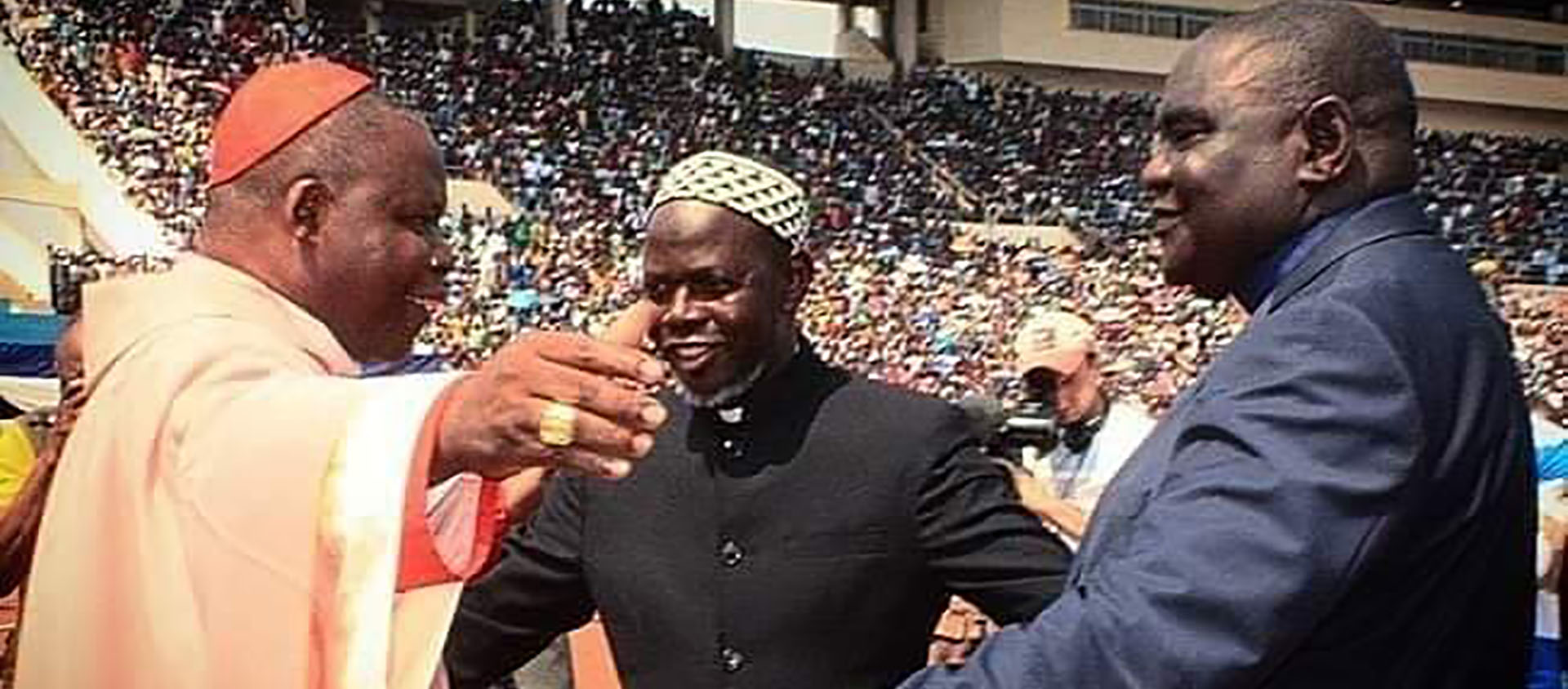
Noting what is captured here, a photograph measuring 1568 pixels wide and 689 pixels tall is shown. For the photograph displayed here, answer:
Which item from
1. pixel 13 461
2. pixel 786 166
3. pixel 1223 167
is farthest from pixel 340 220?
pixel 786 166

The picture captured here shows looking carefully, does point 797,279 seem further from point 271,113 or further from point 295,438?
point 295,438

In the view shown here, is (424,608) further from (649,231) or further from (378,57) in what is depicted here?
(378,57)

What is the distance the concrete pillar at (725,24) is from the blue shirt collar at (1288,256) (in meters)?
21.2

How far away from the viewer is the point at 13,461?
13.5 ft

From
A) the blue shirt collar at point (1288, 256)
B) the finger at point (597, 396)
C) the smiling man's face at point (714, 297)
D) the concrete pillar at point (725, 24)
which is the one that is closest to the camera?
the finger at point (597, 396)

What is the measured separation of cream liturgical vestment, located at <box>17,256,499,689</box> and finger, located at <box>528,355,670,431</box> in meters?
0.15

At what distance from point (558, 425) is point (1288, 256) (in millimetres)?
681

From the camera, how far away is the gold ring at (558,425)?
1.28 m

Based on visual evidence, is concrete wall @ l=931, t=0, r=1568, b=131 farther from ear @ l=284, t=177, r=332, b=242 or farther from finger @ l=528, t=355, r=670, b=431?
finger @ l=528, t=355, r=670, b=431

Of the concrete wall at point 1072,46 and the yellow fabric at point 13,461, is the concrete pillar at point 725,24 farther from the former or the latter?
the yellow fabric at point 13,461

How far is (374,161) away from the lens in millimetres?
1728

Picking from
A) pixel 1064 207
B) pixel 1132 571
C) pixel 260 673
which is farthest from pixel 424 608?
pixel 1064 207

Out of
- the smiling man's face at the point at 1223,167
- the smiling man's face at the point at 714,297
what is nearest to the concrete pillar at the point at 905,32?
the smiling man's face at the point at 714,297

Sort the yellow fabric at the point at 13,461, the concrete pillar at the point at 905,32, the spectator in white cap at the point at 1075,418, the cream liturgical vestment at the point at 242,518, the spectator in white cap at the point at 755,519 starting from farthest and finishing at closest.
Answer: the concrete pillar at the point at 905,32, the spectator in white cap at the point at 1075,418, the yellow fabric at the point at 13,461, the spectator in white cap at the point at 755,519, the cream liturgical vestment at the point at 242,518
